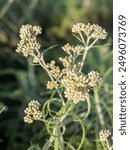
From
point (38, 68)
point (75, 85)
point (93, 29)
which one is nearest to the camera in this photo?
point (75, 85)

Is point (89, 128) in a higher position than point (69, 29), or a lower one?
lower

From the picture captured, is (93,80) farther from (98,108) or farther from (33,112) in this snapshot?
(98,108)

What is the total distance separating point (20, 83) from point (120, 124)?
766 millimetres

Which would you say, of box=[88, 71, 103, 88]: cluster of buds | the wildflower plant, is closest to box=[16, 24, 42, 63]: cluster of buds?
the wildflower plant

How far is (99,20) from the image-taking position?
2561 mm

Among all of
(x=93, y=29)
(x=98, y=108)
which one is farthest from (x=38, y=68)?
(x=93, y=29)

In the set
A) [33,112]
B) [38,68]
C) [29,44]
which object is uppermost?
[38,68]

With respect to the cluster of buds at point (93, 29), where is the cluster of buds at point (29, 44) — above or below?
below

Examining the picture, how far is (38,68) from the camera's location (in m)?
2.09

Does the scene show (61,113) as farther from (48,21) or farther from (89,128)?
(48,21)

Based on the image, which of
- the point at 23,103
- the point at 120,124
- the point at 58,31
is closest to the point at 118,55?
the point at 120,124

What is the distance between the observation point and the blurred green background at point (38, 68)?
158cm

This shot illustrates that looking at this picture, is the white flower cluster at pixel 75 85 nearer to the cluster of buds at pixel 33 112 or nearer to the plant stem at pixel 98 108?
the cluster of buds at pixel 33 112

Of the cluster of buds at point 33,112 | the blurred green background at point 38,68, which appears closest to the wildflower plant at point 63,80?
the cluster of buds at point 33,112
